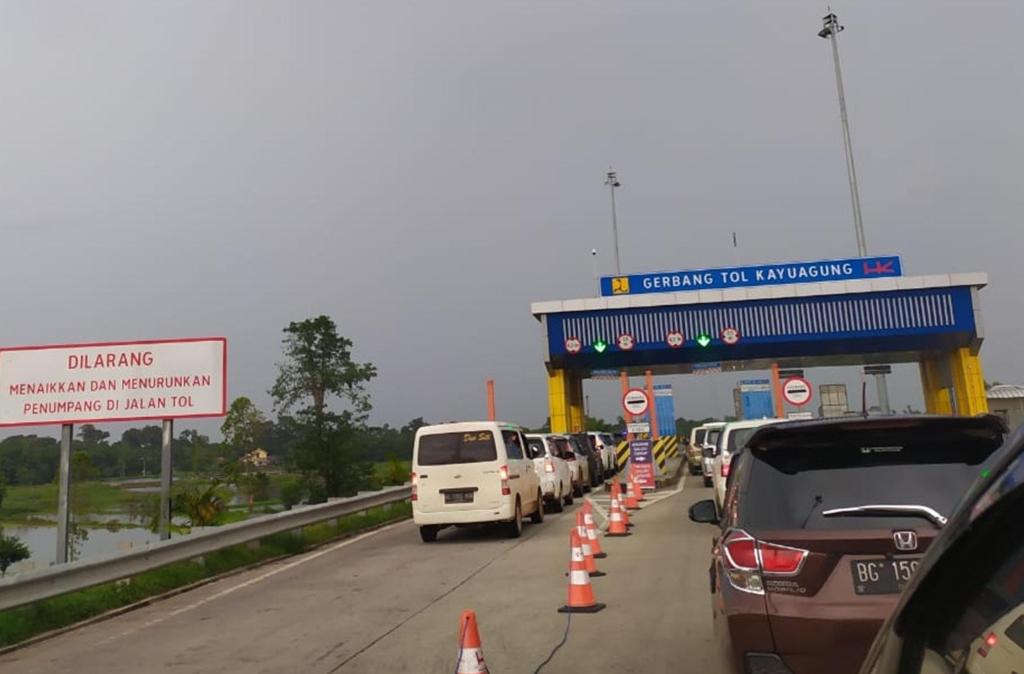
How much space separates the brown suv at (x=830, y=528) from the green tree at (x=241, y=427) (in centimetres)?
5629

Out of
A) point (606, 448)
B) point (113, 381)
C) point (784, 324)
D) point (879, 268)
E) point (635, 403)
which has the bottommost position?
point (606, 448)

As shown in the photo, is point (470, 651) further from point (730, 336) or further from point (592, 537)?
point (730, 336)

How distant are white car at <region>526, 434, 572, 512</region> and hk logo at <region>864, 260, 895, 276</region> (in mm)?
17399

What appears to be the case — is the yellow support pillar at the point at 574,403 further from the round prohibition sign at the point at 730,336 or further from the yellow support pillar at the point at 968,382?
the yellow support pillar at the point at 968,382

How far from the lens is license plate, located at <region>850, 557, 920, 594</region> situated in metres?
3.84

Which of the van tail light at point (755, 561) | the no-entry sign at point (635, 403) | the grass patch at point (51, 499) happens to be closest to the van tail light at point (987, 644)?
the van tail light at point (755, 561)

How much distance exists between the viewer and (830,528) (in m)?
3.99

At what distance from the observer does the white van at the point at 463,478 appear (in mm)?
15234

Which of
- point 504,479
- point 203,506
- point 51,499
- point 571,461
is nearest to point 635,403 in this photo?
point 571,461

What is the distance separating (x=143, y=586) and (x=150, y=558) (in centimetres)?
39

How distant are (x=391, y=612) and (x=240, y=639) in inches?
64.2

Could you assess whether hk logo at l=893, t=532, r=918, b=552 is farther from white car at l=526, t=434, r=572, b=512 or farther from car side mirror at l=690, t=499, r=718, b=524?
white car at l=526, t=434, r=572, b=512

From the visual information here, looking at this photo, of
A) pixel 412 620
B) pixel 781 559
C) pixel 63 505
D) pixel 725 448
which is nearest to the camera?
pixel 781 559

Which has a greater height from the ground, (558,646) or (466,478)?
(466,478)
